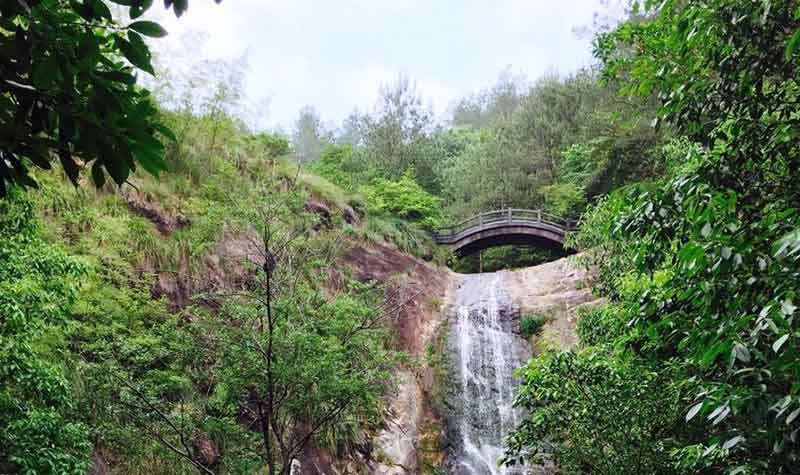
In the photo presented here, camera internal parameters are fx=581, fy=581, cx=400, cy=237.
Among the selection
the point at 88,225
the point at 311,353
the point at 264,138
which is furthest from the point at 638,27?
the point at 264,138

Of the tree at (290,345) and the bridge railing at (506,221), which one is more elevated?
the bridge railing at (506,221)

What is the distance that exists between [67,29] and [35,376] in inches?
161

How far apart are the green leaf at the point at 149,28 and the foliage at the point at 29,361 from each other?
3440 millimetres

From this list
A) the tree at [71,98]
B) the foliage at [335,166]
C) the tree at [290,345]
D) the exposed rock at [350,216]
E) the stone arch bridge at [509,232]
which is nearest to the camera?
the tree at [71,98]

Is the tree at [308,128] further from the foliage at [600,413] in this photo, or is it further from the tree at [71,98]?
the tree at [71,98]

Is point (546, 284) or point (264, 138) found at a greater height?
point (264, 138)

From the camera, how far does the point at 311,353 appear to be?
242 inches

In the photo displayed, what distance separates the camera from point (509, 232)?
22.5 metres

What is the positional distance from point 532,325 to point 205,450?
10.9m

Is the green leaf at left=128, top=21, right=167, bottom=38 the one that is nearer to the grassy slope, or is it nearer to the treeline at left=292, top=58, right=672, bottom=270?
the grassy slope

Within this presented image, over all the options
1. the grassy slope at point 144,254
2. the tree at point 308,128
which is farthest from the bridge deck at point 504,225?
the tree at point 308,128

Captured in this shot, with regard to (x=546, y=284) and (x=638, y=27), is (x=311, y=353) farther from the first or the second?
(x=546, y=284)

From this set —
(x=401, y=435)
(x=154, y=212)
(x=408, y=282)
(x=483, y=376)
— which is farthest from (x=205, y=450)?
(x=408, y=282)

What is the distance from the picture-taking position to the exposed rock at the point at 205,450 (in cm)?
679
